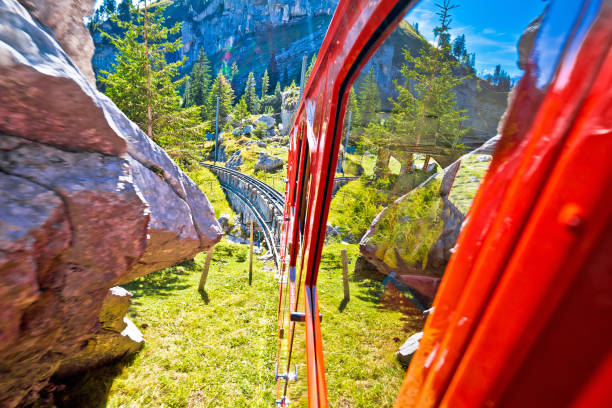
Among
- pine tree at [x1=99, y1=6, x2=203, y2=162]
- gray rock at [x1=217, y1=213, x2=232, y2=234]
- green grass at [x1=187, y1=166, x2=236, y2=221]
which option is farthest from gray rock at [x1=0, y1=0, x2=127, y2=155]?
green grass at [x1=187, y1=166, x2=236, y2=221]

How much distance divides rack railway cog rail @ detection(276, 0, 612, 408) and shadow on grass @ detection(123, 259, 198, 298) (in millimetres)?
7957

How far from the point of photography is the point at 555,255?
36 cm

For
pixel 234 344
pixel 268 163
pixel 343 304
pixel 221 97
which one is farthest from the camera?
pixel 221 97

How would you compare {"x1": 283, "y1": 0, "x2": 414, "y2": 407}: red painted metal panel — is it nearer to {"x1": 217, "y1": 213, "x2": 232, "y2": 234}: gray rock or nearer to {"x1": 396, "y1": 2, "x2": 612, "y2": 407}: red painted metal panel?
{"x1": 396, "y1": 2, "x2": 612, "y2": 407}: red painted metal panel

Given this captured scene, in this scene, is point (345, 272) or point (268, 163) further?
point (268, 163)

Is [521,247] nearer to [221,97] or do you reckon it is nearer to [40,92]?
[40,92]

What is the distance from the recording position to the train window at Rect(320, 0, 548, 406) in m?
0.58

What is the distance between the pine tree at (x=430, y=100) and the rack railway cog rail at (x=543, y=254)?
264mm

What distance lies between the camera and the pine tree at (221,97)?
4793cm

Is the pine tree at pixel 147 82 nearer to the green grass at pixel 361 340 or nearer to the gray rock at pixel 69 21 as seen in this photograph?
the gray rock at pixel 69 21

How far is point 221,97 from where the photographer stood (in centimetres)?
4872

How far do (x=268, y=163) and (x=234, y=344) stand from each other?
28.7 m

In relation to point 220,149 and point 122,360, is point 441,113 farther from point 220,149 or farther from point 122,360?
point 220,149

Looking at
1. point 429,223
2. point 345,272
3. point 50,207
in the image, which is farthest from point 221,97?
point 429,223
